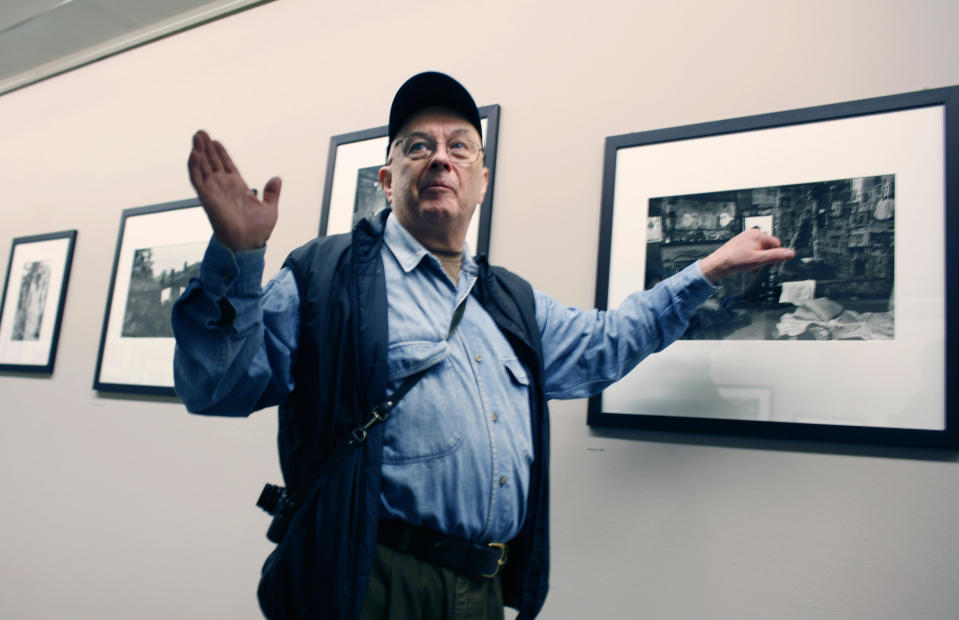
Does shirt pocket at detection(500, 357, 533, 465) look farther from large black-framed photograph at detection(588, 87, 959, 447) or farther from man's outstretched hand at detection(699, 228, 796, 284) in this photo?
man's outstretched hand at detection(699, 228, 796, 284)

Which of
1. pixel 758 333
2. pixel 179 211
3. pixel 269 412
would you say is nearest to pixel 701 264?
pixel 758 333

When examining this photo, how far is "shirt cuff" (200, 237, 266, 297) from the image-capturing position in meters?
0.90

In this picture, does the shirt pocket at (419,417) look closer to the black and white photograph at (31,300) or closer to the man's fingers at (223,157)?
the man's fingers at (223,157)

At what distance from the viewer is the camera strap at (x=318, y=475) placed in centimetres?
108

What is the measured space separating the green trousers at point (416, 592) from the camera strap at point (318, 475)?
0.16m

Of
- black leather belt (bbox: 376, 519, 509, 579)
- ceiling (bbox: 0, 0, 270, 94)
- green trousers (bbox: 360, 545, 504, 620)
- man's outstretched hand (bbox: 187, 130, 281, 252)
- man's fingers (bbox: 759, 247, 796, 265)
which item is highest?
ceiling (bbox: 0, 0, 270, 94)

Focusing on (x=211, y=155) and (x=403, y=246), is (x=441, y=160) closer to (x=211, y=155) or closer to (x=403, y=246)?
(x=403, y=246)

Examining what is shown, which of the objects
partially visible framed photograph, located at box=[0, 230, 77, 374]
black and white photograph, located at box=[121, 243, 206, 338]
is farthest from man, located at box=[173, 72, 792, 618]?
partially visible framed photograph, located at box=[0, 230, 77, 374]

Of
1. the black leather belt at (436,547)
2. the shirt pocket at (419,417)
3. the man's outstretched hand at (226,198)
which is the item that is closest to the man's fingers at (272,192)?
the man's outstretched hand at (226,198)

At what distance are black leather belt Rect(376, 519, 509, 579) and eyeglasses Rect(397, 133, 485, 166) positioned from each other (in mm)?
723

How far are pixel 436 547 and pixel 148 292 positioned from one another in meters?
1.81

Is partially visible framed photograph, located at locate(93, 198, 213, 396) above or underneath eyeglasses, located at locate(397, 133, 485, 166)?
underneath

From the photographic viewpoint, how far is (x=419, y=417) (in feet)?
3.68

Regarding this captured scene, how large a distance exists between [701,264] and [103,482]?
2.24 m
